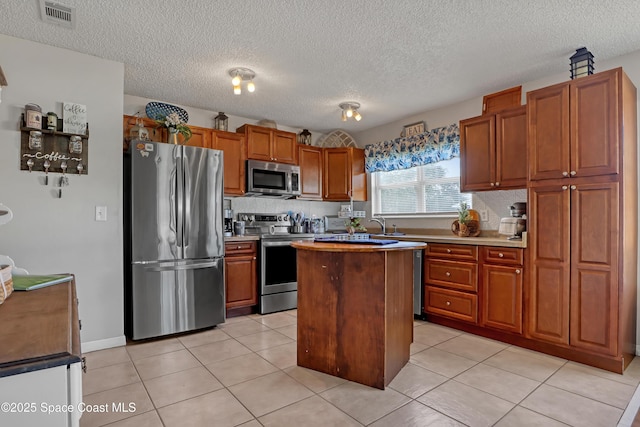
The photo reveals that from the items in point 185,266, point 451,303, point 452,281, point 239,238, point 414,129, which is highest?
point 414,129

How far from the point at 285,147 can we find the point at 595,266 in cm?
354

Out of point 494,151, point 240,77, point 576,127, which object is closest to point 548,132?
point 576,127

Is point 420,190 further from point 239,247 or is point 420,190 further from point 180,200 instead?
point 180,200

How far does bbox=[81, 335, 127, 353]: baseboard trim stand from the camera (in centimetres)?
286

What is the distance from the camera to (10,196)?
2.58 metres

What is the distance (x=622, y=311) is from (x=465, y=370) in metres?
1.19

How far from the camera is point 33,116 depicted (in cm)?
259

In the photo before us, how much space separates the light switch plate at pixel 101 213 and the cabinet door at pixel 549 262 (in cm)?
363

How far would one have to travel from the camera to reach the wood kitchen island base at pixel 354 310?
2189mm

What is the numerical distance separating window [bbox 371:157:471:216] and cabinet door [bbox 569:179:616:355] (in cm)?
142

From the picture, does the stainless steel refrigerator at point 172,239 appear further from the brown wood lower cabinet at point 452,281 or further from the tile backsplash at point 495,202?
the tile backsplash at point 495,202

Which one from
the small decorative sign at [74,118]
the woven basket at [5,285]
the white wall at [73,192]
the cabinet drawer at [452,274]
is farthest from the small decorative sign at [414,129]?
the woven basket at [5,285]

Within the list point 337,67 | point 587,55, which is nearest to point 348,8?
point 337,67

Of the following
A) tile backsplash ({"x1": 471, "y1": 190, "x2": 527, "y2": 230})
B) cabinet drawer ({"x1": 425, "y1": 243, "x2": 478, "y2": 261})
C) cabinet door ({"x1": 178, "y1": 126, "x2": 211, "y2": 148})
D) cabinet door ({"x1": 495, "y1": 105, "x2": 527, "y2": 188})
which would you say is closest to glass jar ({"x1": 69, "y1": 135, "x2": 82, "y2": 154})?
cabinet door ({"x1": 178, "y1": 126, "x2": 211, "y2": 148})
